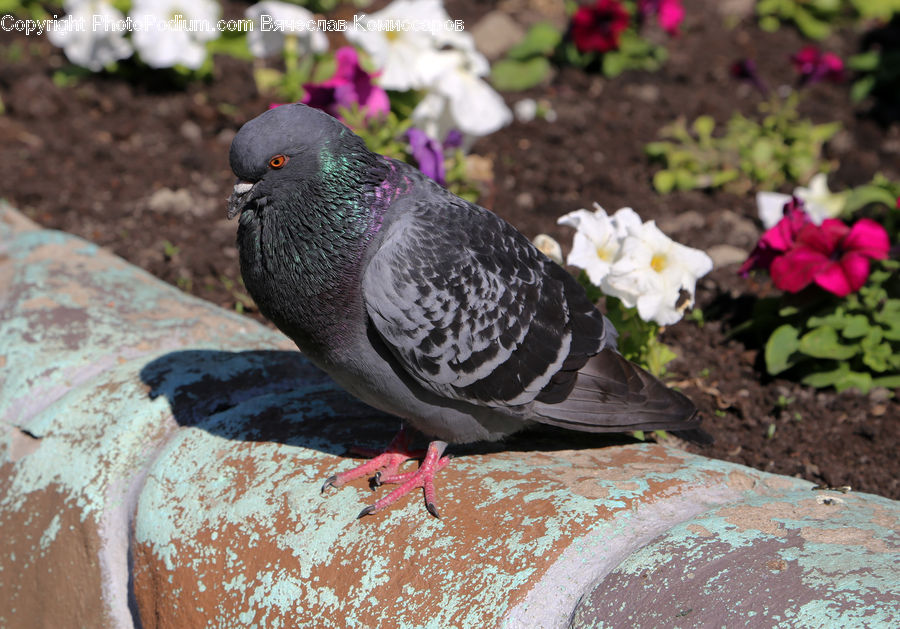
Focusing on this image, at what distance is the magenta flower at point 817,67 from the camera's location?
5.16 meters

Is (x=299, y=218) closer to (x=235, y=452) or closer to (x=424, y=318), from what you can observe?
(x=424, y=318)

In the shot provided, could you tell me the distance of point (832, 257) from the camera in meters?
3.20

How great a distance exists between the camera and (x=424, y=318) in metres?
2.37

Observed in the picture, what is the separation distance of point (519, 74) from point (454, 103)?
56.2 inches

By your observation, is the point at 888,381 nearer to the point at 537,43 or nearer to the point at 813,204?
the point at 813,204

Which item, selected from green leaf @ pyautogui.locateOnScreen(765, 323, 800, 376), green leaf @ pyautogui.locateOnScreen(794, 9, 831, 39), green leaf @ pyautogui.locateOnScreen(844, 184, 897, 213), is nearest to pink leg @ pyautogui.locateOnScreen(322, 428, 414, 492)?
green leaf @ pyautogui.locateOnScreen(765, 323, 800, 376)

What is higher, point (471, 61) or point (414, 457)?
point (471, 61)

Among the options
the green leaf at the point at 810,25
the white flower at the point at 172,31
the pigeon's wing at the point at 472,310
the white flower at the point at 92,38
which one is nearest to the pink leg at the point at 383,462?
the pigeon's wing at the point at 472,310

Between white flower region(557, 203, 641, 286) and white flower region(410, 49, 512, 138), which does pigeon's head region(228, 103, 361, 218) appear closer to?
white flower region(557, 203, 641, 286)

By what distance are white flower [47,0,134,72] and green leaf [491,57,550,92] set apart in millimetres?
2227

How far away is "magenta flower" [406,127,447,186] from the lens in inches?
144

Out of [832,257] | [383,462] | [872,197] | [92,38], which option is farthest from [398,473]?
[92,38]

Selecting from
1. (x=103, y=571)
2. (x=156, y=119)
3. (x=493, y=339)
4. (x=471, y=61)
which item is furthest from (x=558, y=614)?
(x=156, y=119)

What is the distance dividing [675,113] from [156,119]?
3.07m
